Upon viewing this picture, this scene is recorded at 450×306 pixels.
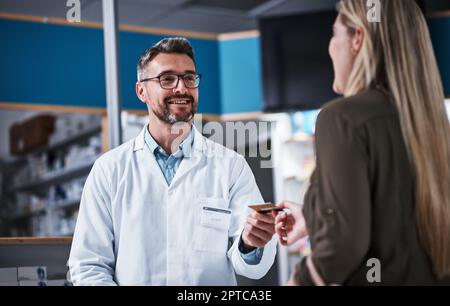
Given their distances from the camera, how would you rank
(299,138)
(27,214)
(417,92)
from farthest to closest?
(27,214) → (299,138) → (417,92)

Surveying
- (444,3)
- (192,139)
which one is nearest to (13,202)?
(444,3)

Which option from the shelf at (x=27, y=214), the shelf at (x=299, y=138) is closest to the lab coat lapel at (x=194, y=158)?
the shelf at (x=299, y=138)

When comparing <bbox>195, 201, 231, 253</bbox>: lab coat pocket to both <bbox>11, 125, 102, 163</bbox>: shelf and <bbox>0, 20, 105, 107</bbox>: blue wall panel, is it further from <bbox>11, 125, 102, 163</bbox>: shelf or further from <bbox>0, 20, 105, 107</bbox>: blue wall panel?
<bbox>11, 125, 102, 163</bbox>: shelf

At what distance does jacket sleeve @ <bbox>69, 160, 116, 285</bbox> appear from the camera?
1.81 m

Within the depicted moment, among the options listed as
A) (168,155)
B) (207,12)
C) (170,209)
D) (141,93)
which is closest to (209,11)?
(207,12)

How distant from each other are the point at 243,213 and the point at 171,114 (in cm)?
35

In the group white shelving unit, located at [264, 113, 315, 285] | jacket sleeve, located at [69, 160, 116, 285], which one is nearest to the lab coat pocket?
jacket sleeve, located at [69, 160, 116, 285]

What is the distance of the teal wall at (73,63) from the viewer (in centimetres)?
241

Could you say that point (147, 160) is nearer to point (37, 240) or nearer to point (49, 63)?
point (37, 240)

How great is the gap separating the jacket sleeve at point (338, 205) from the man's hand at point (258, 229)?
33 centimetres

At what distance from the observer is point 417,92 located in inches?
60.4

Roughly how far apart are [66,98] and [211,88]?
765 millimetres
